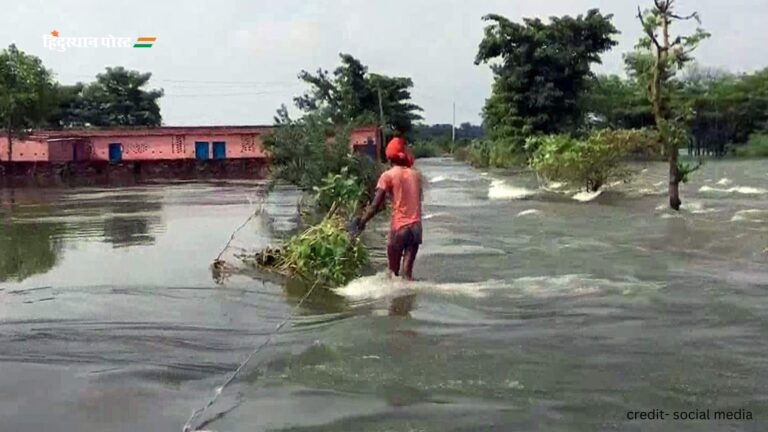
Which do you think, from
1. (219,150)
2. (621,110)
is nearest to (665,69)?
(219,150)

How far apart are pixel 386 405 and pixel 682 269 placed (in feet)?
23.1

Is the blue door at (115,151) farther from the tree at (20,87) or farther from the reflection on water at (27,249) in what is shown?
the reflection on water at (27,249)

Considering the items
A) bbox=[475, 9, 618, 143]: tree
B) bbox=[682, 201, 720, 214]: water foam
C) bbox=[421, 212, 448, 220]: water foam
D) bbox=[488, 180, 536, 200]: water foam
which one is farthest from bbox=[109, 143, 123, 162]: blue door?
bbox=[682, 201, 720, 214]: water foam

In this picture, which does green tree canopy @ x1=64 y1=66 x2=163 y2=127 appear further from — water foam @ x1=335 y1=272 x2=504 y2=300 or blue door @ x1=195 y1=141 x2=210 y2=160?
water foam @ x1=335 y1=272 x2=504 y2=300

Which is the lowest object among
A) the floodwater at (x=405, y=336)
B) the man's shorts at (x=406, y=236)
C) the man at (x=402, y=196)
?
the floodwater at (x=405, y=336)

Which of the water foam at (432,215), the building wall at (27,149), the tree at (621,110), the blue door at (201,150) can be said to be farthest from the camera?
the tree at (621,110)

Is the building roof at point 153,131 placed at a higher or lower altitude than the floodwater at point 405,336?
higher

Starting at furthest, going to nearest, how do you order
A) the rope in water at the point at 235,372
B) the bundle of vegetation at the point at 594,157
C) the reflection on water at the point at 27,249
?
the bundle of vegetation at the point at 594,157
the reflection on water at the point at 27,249
the rope in water at the point at 235,372

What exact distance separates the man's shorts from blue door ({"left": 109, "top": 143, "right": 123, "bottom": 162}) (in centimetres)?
4355

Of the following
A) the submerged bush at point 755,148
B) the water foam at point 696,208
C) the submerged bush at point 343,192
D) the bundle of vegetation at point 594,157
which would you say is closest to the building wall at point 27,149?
the bundle of vegetation at point 594,157

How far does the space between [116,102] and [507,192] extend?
43.3 meters

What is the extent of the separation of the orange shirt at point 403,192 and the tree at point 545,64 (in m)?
37.4

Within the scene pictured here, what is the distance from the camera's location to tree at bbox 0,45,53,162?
1708 inches

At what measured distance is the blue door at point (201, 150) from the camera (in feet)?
168
